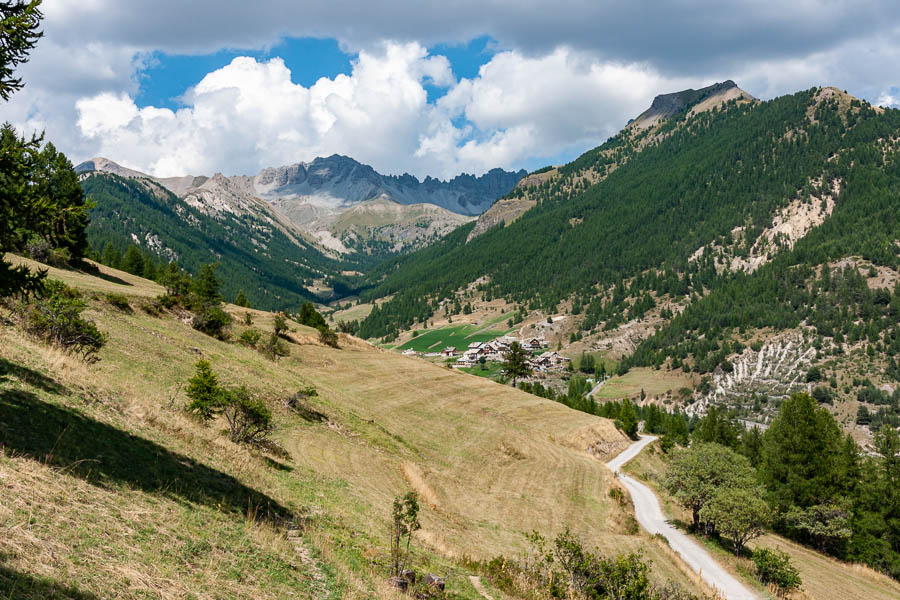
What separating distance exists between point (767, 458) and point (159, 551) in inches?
3224

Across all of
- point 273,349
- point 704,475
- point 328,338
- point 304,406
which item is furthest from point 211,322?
point 704,475

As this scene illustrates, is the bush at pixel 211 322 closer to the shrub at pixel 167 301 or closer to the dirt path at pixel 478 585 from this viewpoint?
the shrub at pixel 167 301

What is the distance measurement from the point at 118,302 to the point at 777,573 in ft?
217

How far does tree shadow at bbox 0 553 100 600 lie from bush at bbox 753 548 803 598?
47711mm

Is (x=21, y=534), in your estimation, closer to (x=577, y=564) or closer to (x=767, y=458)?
(x=577, y=564)

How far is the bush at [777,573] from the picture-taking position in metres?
40.3

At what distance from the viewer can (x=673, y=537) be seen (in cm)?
5275

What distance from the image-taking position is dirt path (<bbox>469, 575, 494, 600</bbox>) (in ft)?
67.3

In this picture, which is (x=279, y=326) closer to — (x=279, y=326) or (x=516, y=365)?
(x=279, y=326)

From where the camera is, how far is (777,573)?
41125 mm

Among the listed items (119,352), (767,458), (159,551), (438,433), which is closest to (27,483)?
(159,551)

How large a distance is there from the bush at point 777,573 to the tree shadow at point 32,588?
4771 cm

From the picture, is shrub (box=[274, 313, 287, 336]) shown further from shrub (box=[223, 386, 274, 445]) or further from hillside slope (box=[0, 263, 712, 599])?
shrub (box=[223, 386, 274, 445])

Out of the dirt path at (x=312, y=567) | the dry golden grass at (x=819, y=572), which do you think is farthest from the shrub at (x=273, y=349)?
the dry golden grass at (x=819, y=572)
